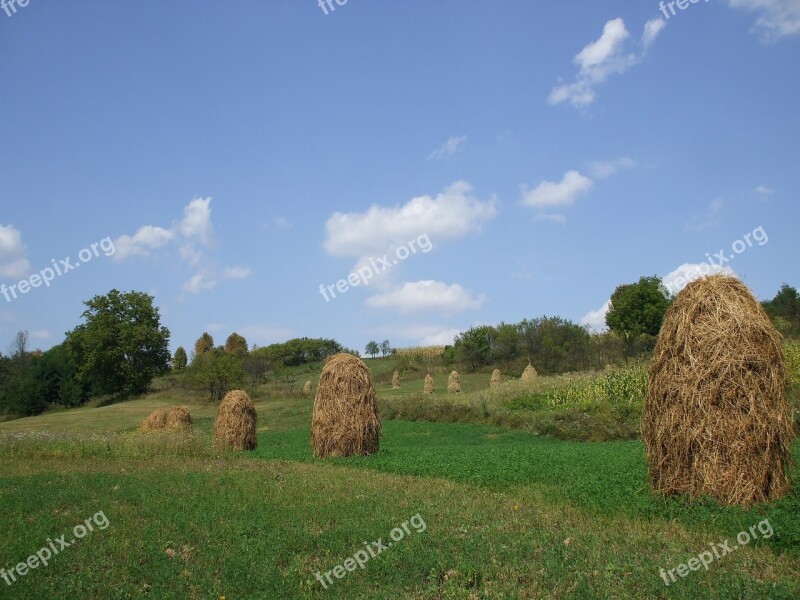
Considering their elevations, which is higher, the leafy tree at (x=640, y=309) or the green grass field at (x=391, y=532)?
the leafy tree at (x=640, y=309)

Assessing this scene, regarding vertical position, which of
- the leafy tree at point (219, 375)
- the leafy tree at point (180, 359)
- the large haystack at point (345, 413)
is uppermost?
the leafy tree at point (180, 359)

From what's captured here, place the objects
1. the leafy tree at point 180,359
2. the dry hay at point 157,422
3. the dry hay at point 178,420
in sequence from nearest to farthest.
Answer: the dry hay at point 178,420 → the dry hay at point 157,422 → the leafy tree at point 180,359

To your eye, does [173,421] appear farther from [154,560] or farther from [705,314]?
[705,314]

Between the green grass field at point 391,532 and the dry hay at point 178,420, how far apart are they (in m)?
10.0

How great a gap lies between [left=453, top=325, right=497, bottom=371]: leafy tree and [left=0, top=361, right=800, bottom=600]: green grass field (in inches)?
1986

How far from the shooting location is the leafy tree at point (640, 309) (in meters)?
56.1

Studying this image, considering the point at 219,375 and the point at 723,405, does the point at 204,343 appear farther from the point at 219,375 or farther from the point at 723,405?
the point at 723,405

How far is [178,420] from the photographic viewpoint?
77.3ft

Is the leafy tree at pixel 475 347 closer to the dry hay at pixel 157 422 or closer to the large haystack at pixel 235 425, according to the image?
the dry hay at pixel 157 422

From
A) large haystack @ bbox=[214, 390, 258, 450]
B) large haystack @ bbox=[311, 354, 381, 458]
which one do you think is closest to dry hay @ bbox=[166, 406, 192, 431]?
large haystack @ bbox=[214, 390, 258, 450]

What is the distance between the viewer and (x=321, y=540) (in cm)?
714

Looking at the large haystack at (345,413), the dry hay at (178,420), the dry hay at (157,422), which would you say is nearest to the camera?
the large haystack at (345,413)

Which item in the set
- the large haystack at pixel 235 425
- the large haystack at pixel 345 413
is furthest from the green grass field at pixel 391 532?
the large haystack at pixel 235 425

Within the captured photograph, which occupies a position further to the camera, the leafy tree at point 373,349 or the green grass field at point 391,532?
the leafy tree at point 373,349
